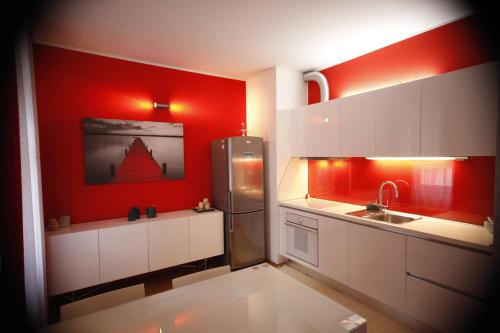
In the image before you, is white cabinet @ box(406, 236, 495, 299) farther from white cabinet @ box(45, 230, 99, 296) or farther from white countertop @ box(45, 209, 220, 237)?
white cabinet @ box(45, 230, 99, 296)

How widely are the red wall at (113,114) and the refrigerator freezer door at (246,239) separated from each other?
2.45 feet

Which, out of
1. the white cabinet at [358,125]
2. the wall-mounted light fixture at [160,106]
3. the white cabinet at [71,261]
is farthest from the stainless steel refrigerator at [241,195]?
the white cabinet at [71,261]

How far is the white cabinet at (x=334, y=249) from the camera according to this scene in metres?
2.72

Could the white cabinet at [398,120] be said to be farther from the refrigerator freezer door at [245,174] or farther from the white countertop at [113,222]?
the white countertop at [113,222]

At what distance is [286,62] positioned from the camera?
3455 mm

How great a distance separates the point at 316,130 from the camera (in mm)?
3303

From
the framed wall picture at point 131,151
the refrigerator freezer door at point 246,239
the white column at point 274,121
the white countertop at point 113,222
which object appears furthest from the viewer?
the white column at point 274,121

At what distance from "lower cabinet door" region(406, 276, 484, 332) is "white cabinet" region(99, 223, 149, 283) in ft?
8.84

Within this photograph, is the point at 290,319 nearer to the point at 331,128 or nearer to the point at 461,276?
the point at 461,276

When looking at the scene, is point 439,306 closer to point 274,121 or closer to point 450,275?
point 450,275

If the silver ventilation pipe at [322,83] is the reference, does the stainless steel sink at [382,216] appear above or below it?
below

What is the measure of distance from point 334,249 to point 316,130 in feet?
4.79

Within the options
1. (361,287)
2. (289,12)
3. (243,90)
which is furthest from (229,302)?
(243,90)

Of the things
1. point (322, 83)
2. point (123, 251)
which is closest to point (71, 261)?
point (123, 251)
